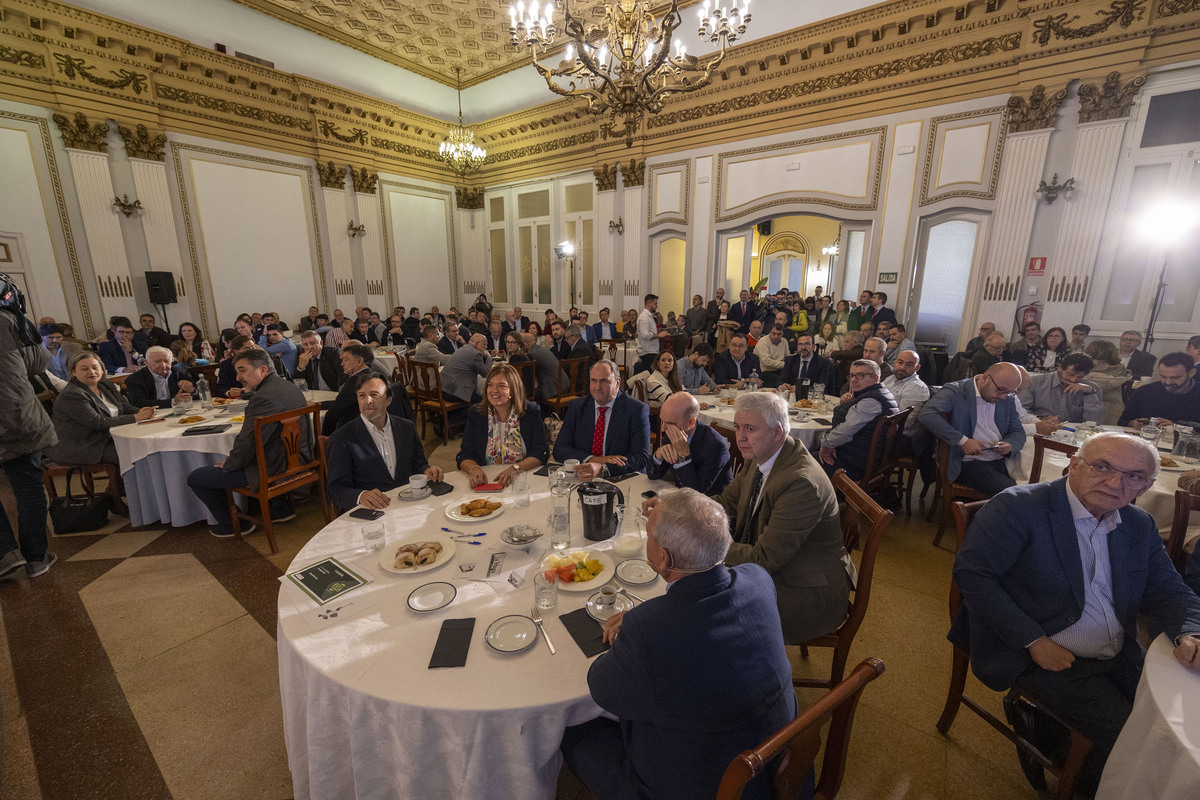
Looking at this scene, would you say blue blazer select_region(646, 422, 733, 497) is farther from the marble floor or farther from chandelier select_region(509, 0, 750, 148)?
chandelier select_region(509, 0, 750, 148)

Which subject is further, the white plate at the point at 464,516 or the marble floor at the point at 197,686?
the white plate at the point at 464,516

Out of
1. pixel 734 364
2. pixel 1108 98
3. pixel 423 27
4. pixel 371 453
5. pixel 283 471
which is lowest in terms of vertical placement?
pixel 283 471

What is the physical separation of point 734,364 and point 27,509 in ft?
18.2

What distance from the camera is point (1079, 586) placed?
160cm

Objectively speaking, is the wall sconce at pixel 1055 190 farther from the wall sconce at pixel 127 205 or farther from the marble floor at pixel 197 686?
the wall sconce at pixel 127 205

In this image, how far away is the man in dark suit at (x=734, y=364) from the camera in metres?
5.05

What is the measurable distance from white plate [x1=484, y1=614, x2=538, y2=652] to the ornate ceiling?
9.32m

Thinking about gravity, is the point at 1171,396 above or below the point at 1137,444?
below

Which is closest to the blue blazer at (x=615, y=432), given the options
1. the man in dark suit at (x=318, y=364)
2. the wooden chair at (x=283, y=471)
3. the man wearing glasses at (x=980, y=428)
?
the wooden chair at (x=283, y=471)

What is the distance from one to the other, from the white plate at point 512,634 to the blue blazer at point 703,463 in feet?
4.17

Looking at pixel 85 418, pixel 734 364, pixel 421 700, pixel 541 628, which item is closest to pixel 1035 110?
pixel 734 364

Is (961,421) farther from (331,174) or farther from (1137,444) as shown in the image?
(331,174)

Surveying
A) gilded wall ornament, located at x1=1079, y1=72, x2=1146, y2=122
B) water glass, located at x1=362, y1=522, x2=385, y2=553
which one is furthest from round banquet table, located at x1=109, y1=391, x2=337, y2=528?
gilded wall ornament, located at x1=1079, y1=72, x2=1146, y2=122

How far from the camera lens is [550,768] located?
50.0 inches
